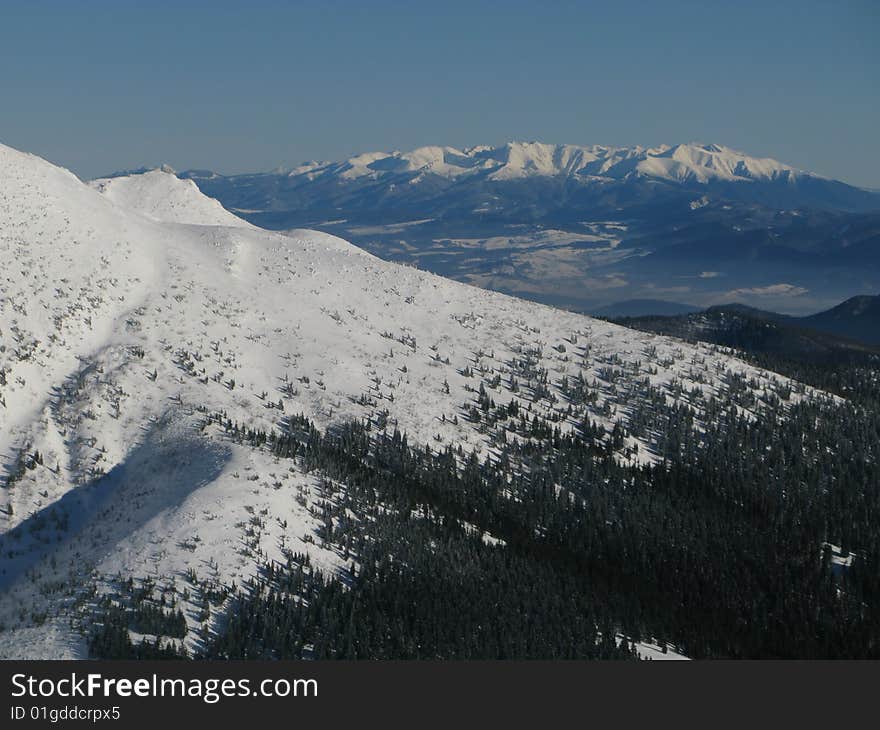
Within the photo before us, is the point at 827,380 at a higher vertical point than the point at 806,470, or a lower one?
higher

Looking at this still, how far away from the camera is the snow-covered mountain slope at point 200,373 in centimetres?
5981

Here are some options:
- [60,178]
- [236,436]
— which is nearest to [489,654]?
[236,436]

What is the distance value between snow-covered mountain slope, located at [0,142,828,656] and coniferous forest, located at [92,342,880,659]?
2970 millimetres

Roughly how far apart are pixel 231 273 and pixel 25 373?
129 feet

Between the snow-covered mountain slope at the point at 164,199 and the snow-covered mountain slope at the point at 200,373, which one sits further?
the snow-covered mountain slope at the point at 164,199

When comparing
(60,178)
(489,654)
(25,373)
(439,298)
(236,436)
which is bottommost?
(489,654)

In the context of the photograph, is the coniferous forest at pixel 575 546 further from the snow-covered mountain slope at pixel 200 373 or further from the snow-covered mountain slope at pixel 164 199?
the snow-covered mountain slope at pixel 164 199

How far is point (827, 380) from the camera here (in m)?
145

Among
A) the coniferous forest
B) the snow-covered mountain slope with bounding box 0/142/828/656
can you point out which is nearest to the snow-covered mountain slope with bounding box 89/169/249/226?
the snow-covered mountain slope with bounding box 0/142/828/656

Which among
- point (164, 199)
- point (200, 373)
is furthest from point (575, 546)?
point (164, 199)

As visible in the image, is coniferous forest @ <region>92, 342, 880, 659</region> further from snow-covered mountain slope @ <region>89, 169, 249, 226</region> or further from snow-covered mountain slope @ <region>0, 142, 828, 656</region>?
snow-covered mountain slope @ <region>89, 169, 249, 226</region>

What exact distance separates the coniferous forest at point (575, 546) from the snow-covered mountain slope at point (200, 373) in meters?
2.97

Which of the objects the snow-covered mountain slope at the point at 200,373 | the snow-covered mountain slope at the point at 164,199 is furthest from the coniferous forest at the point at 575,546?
the snow-covered mountain slope at the point at 164,199

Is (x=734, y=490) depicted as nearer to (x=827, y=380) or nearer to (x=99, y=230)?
(x=827, y=380)
